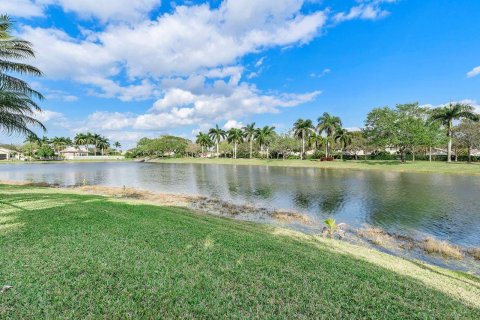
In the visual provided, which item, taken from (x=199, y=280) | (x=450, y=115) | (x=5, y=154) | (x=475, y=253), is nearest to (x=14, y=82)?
(x=199, y=280)

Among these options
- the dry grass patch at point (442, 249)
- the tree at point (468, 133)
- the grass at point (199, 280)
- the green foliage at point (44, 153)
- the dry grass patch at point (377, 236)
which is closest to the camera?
the grass at point (199, 280)

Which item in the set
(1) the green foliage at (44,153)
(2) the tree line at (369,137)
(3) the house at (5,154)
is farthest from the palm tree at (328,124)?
(3) the house at (5,154)

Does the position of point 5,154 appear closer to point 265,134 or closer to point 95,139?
point 95,139

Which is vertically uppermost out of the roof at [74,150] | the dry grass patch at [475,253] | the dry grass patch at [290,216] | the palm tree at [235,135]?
the palm tree at [235,135]

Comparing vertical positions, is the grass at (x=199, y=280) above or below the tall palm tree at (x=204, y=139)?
below

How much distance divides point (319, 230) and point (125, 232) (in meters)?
9.55

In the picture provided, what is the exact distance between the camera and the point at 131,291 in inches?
Answer: 180

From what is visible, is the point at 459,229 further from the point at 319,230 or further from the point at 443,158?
the point at 443,158

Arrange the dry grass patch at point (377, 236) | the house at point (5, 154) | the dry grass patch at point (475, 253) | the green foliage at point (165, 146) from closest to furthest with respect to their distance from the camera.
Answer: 1. the dry grass patch at point (475, 253)
2. the dry grass patch at point (377, 236)
3. the green foliage at point (165, 146)
4. the house at point (5, 154)

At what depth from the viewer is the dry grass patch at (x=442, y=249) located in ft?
32.5

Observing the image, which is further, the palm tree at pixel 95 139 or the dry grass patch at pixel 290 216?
the palm tree at pixel 95 139

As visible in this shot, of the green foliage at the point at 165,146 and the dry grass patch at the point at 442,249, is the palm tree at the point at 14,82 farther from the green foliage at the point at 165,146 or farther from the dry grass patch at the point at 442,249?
the green foliage at the point at 165,146

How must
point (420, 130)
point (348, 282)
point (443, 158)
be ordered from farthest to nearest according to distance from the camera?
point (443, 158) → point (420, 130) → point (348, 282)

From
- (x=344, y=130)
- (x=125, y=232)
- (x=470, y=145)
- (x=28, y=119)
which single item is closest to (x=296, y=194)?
(x=125, y=232)
